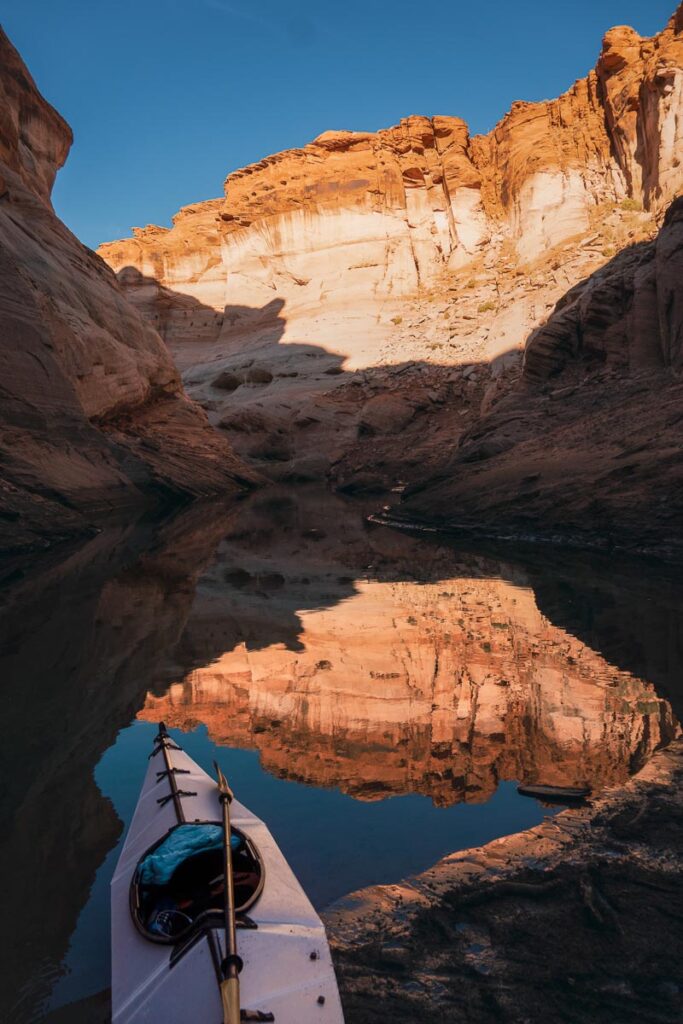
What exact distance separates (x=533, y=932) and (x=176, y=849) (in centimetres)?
156

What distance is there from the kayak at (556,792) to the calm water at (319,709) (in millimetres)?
115

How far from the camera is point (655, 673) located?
7.04 meters

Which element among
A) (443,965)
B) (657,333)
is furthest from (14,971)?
(657,333)

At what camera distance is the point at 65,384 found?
19.0 metres

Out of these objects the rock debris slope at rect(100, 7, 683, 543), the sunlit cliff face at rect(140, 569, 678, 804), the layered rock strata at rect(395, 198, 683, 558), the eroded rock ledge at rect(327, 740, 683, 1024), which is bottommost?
the eroded rock ledge at rect(327, 740, 683, 1024)

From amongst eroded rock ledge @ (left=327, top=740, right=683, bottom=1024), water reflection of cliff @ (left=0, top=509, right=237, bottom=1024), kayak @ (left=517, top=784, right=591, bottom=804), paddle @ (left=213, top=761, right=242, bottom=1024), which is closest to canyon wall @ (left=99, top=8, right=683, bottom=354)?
water reflection of cliff @ (left=0, top=509, right=237, bottom=1024)

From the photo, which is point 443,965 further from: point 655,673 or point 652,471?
point 652,471

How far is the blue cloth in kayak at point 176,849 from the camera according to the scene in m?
3.01

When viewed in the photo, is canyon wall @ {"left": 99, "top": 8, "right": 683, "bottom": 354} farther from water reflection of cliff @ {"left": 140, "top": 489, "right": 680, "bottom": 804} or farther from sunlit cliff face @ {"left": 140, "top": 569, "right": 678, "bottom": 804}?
sunlit cliff face @ {"left": 140, "top": 569, "right": 678, "bottom": 804}

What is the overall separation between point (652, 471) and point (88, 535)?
12.0 metres

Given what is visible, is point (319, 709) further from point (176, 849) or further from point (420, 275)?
point (420, 275)

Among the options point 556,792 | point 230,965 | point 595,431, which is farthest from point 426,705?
point 595,431

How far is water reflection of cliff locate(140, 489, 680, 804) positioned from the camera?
16.4 ft

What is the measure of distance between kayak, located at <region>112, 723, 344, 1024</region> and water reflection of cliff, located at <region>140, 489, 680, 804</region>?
156 centimetres
